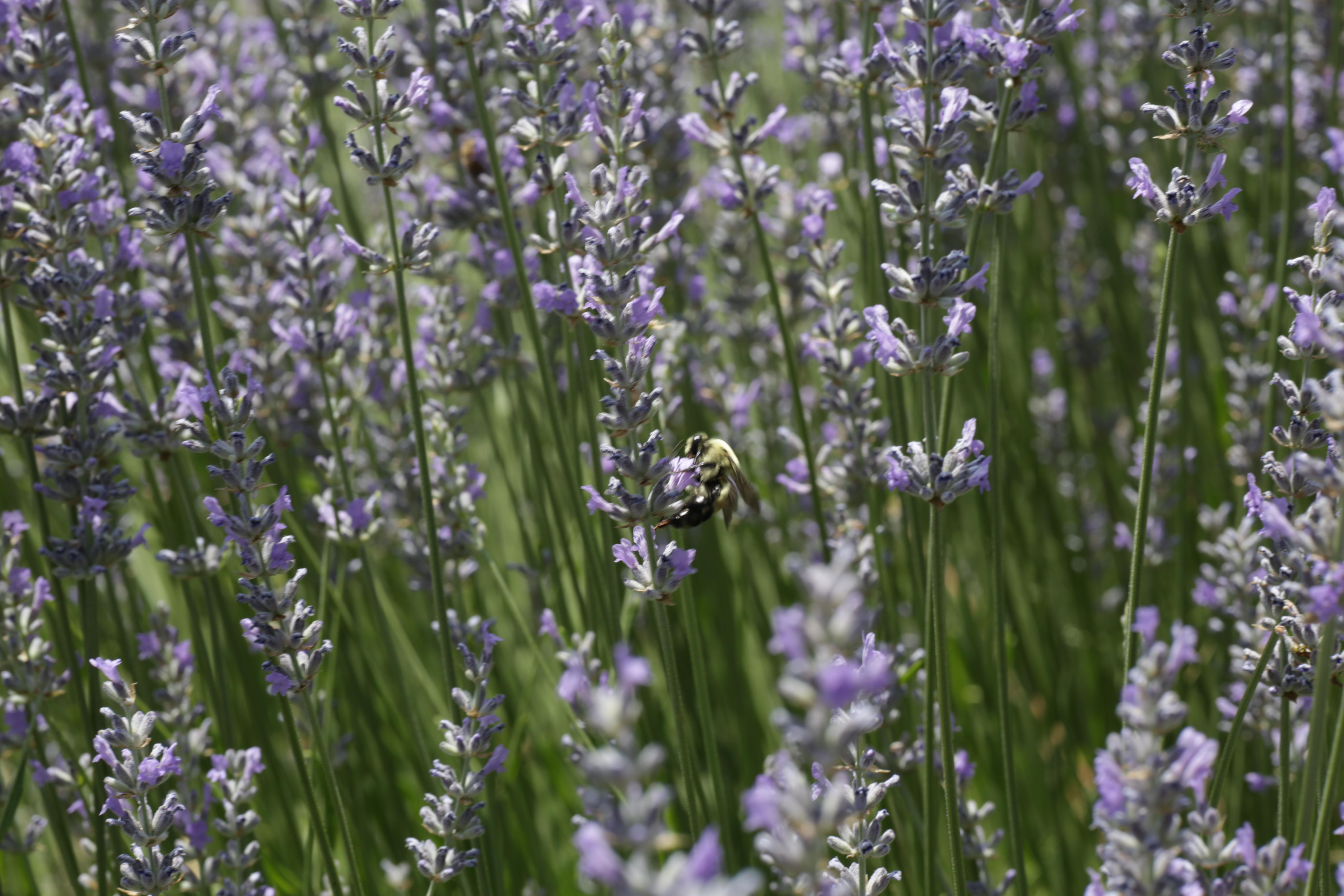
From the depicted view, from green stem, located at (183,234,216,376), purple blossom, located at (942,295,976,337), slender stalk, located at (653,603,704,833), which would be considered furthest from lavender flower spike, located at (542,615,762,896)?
green stem, located at (183,234,216,376)

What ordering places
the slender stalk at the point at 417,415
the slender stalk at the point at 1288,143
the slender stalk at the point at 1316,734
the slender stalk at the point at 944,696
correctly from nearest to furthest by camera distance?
the slender stalk at the point at 1316,734
the slender stalk at the point at 944,696
the slender stalk at the point at 417,415
the slender stalk at the point at 1288,143

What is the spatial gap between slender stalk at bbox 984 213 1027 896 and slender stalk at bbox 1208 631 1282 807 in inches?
13.7

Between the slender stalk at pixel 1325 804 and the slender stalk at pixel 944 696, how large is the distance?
0.48 metres

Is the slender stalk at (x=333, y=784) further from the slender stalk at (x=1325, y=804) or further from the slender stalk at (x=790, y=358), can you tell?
the slender stalk at (x=1325, y=804)

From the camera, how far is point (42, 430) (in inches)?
93.7

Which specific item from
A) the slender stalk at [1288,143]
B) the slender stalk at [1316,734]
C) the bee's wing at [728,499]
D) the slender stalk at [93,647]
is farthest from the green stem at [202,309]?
the slender stalk at [1288,143]

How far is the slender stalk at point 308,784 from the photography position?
186cm

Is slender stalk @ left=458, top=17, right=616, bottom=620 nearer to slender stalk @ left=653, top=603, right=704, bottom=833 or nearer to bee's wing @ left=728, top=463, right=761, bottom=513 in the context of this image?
bee's wing @ left=728, top=463, right=761, bottom=513

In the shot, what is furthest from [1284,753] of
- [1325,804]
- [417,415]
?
[417,415]

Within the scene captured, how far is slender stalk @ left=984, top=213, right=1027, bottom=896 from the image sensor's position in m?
1.96

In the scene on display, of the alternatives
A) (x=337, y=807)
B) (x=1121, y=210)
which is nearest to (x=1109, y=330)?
(x=1121, y=210)

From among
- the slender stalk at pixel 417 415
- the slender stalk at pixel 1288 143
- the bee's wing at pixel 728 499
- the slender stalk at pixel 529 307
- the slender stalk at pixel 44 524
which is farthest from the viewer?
the slender stalk at pixel 1288 143

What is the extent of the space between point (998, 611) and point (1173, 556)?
1990mm

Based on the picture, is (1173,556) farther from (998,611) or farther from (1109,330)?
(998,611)
